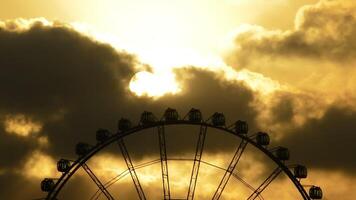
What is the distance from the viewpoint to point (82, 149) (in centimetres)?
7056

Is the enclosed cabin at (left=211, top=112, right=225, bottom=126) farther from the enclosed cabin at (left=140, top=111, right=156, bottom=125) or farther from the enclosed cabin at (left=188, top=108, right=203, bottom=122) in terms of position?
the enclosed cabin at (left=140, top=111, right=156, bottom=125)

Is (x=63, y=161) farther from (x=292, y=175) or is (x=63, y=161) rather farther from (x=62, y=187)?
(x=292, y=175)

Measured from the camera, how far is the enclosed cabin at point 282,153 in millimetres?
71812

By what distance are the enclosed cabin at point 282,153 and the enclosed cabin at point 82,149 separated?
16.4 m

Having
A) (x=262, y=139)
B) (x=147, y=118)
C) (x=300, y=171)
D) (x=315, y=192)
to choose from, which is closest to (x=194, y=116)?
(x=147, y=118)

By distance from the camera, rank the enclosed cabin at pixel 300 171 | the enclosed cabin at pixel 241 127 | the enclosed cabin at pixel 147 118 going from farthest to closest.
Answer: the enclosed cabin at pixel 300 171, the enclosed cabin at pixel 241 127, the enclosed cabin at pixel 147 118

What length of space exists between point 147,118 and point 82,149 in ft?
20.5

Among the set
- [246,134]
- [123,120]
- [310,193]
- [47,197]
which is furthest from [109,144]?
[310,193]

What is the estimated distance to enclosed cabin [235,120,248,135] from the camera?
7179 centimetres

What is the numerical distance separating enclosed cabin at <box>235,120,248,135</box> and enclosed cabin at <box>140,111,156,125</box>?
7.50m

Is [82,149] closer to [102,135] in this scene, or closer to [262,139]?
[102,135]

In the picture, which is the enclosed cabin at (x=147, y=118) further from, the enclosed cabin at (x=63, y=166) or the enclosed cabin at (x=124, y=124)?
the enclosed cabin at (x=63, y=166)

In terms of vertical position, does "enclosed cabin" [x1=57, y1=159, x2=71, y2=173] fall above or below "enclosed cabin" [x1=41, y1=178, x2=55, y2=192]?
above

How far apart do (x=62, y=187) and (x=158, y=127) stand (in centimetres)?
964
